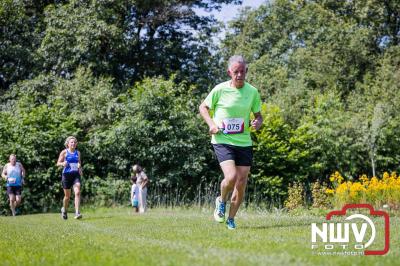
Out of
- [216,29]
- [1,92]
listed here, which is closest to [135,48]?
[216,29]

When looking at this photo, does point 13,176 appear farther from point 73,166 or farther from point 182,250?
point 182,250

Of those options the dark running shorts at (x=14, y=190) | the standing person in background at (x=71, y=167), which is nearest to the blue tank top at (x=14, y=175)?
the dark running shorts at (x=14, y=190)

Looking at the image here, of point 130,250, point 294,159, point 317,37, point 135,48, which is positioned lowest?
point 130,250

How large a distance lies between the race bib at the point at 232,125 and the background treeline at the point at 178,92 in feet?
42.5

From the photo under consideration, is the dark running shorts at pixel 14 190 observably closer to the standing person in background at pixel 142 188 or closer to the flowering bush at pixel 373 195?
the standing person in background at pixel 142 188

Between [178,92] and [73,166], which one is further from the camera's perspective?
[178,92]

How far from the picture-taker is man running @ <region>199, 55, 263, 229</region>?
7.89 metres

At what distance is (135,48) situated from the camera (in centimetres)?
3133

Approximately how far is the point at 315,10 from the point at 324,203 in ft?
74.4

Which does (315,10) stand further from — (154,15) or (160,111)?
(160,111)

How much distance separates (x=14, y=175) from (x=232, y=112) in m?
13.0

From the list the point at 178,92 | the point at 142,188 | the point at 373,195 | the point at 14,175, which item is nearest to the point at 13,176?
the point at 14,175

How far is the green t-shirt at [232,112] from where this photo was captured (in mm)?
7965

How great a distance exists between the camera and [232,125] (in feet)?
26.2
